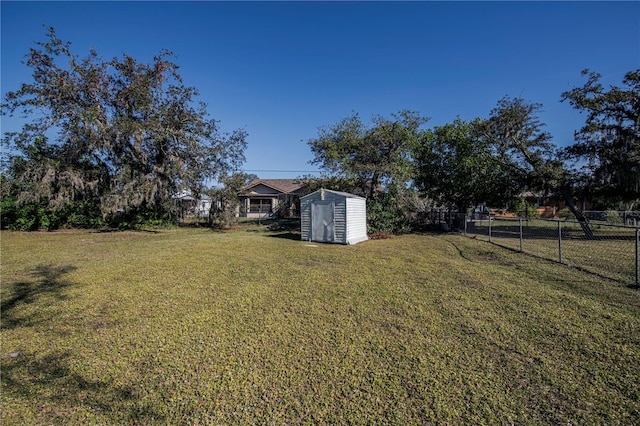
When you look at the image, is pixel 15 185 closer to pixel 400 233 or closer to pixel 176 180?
pixel 176 180

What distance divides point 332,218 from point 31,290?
803cm

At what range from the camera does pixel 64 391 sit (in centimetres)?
241

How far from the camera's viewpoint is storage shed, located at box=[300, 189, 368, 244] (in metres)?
10.6

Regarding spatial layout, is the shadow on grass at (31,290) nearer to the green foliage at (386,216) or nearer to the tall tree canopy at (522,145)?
the green foliage at (386,216)

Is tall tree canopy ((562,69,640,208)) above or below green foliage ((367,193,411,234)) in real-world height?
above

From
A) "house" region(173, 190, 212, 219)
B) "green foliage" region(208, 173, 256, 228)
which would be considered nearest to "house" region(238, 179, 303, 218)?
"house" region(173, 190, 212, 219)

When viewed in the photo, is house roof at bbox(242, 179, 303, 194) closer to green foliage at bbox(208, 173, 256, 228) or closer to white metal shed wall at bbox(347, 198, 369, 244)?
green foliage at bbox(208, 173, 256, 228)

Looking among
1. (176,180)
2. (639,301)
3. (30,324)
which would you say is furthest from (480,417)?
(176,180)

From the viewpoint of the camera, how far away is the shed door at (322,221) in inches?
426

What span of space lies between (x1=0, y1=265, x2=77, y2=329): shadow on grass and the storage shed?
281 inches

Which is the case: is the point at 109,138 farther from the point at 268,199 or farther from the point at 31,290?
the point at 268,199

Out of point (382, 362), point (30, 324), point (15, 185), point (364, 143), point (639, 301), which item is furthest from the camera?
point (364, 143)

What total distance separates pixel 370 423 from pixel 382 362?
78 centimetres

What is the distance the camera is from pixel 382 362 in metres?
2.83
